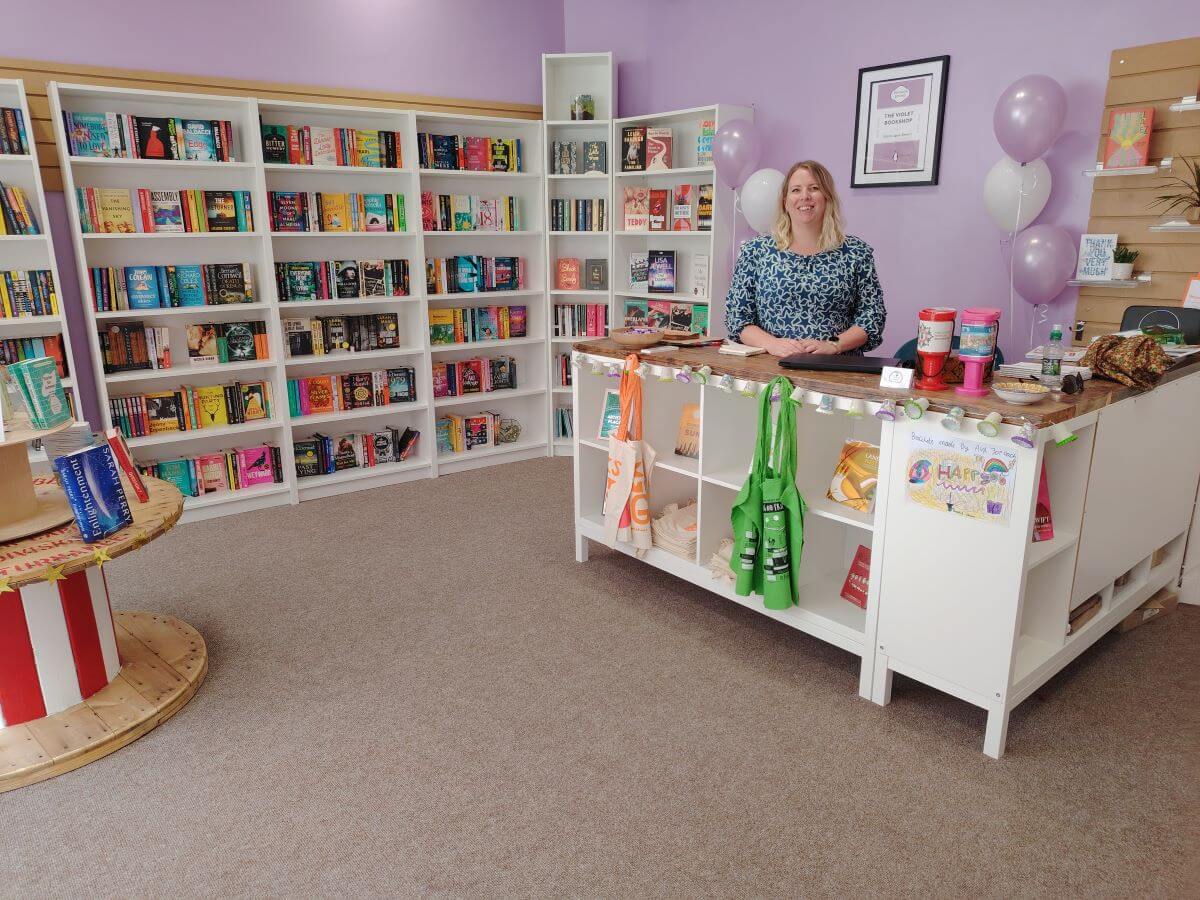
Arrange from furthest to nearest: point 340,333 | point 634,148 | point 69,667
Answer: point 634,148 < point 340,333 < point 69,667

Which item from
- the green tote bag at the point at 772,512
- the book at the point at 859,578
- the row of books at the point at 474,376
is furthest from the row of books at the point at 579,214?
the book at the point at 859,578

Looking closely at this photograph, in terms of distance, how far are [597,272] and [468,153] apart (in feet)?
3.55

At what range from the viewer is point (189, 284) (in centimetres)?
430

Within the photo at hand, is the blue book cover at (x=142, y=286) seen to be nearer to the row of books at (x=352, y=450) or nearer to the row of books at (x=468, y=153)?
the row of books at (x=352, y=450)

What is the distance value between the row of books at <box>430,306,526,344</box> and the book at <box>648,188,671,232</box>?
1020mm

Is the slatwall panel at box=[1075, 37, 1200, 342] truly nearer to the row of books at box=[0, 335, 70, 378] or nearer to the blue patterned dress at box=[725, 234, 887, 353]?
the blue patterned dress at box=[725, 234, 887, 353]

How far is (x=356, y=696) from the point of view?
271cm

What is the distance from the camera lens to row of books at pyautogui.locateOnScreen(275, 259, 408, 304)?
14.9 feet

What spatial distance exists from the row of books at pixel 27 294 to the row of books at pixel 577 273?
278cm

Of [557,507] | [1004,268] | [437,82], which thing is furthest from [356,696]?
[437,82]

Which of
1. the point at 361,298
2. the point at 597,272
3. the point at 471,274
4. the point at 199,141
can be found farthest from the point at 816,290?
the point at 199,141

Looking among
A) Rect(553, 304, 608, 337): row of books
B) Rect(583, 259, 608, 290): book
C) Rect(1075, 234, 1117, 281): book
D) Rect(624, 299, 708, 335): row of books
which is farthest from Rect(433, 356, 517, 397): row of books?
Rect(1075, 234, 1117, 281): book

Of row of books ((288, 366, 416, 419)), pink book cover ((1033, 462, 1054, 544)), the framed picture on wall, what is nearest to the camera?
pink book cover ((1033, 462, 1054, 544))

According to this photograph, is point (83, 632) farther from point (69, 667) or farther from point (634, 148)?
point (634, 148)
